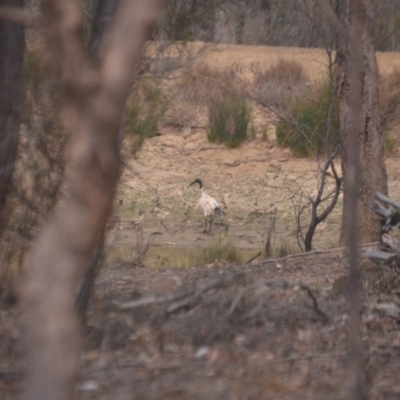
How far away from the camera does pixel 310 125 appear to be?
13469 millimetres

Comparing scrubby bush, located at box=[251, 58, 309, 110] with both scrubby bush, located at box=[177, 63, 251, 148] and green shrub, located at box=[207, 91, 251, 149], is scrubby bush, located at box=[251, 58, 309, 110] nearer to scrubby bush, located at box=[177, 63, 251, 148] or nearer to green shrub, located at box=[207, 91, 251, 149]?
scrubby bush, located at box=[177, 63, 251, 148]

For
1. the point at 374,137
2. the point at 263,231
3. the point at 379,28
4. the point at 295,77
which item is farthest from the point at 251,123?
the point at 374,137

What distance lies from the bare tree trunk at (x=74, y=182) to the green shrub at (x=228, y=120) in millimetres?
14800

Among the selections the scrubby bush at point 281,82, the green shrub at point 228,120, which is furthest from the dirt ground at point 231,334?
the green shrub at point 228,120

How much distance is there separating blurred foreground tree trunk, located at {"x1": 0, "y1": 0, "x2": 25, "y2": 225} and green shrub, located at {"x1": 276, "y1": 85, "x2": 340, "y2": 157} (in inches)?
214

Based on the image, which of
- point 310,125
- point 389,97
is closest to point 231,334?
point 389,97

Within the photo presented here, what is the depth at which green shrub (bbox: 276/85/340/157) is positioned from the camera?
37.7 ft

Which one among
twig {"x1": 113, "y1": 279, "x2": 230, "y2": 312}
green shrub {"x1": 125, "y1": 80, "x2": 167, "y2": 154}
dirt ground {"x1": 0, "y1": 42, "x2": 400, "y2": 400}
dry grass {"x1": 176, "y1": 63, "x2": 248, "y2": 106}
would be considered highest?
dry grass {"x1": 176, "y1": 63, "x2": 248, "y2": 106}

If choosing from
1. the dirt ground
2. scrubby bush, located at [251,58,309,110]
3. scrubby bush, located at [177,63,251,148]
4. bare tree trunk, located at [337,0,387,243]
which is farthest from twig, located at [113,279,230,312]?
scrubby bush, located at [177,63,251,148]

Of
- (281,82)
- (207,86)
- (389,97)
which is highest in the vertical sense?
(281,82)

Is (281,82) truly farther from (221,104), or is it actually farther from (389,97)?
(389,97)

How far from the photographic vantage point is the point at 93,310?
5.60 meters

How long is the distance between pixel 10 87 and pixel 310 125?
8.49 m

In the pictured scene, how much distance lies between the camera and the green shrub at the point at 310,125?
37.7 feet
